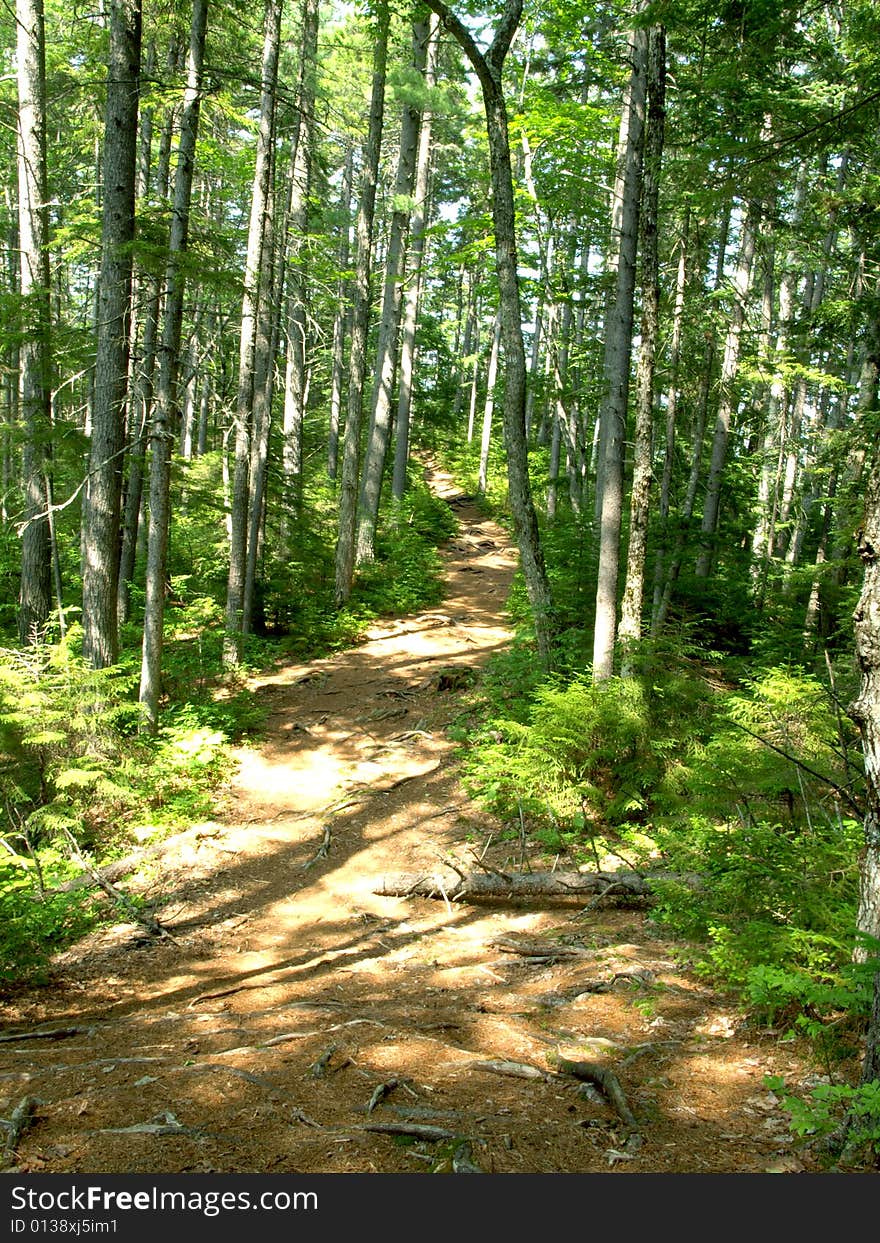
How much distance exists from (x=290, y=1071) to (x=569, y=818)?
4.71 m

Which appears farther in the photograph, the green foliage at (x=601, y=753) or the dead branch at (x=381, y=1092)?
the green foliage at (x=601, y=753)

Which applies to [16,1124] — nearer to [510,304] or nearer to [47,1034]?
[47,1034]

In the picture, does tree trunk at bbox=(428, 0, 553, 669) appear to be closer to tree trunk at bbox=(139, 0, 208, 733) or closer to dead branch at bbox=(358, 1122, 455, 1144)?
tree trunk at bbox=(139, 0, 208, 733)

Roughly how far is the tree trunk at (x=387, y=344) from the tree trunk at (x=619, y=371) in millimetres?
8854

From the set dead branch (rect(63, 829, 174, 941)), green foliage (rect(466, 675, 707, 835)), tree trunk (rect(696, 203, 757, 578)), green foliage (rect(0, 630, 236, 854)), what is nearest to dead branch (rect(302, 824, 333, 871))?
green foliage (rect(0, 630, 236, 854))

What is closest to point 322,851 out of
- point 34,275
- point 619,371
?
point 619,371

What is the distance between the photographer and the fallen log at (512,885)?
6449mm

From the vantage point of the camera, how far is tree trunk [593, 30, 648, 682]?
9258mm

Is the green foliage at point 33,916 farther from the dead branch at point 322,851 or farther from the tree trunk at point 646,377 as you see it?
the tree trunk at point 646,377

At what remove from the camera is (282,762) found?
10625 mm

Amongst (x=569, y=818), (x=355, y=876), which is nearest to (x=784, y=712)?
(x=569, y=818)

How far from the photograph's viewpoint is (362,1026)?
439 centimetres

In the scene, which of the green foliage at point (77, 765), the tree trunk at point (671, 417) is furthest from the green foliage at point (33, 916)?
the tree trunk at point (671, 417)

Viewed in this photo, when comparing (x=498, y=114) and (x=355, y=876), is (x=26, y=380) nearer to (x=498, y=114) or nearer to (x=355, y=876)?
(x=498, y=114)
